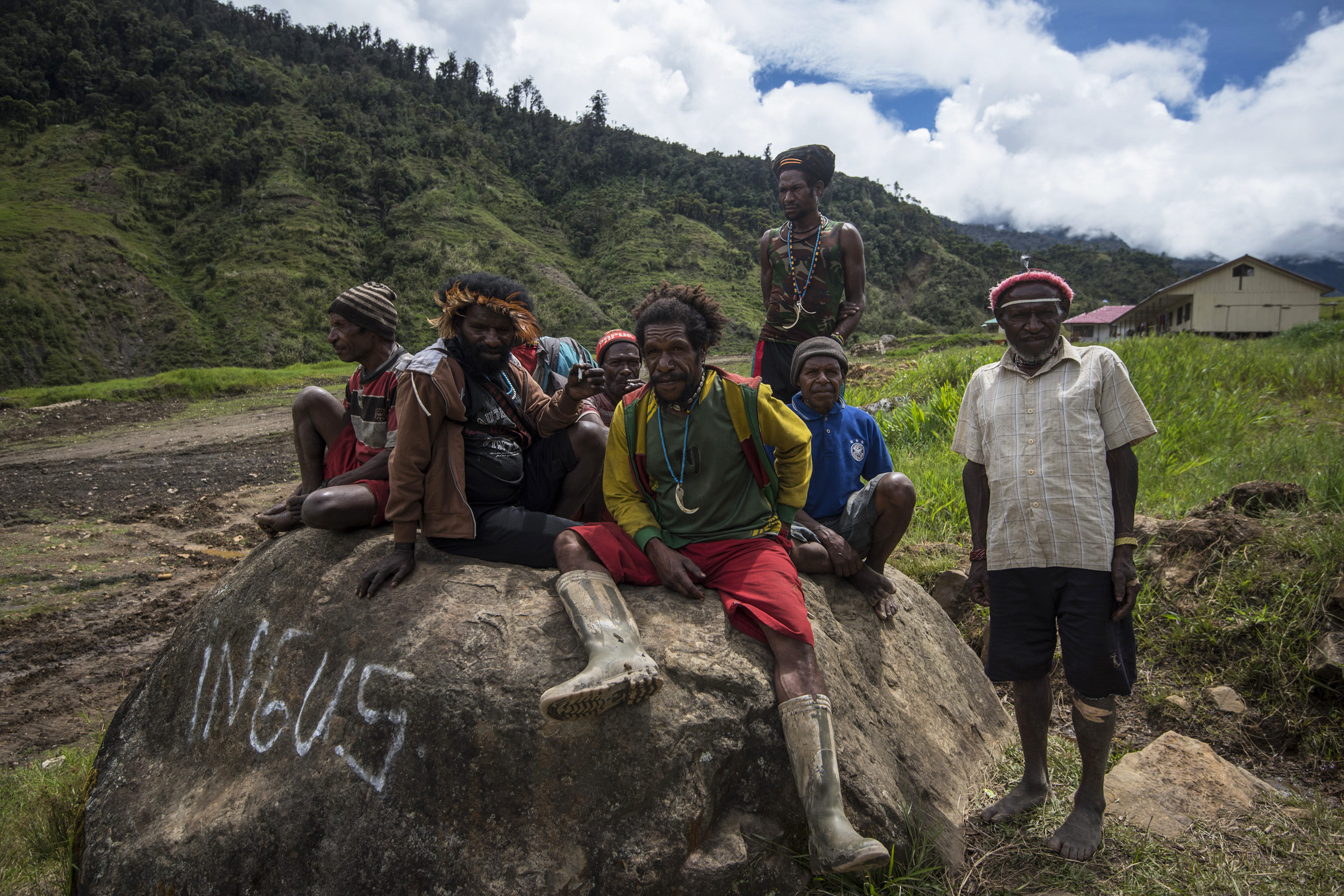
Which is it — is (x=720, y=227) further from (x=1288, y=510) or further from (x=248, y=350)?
(x=1288, y=510)

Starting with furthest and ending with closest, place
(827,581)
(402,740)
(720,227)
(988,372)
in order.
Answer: (720,227), (827,581), (988,372), (402,740)

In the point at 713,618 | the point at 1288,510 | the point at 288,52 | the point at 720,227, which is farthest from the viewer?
the point at 288,52

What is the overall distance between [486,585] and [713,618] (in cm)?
84

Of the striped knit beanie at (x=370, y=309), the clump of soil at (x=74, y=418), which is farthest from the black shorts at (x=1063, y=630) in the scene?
the clump of soil at (x=74, y=418)

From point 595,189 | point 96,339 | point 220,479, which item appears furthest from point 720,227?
point 220,479

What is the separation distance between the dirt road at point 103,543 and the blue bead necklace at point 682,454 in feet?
15.2

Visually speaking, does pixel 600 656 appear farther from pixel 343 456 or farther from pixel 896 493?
pixel 343 456

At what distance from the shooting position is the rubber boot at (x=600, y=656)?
206 cm

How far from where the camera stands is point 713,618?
2605mm

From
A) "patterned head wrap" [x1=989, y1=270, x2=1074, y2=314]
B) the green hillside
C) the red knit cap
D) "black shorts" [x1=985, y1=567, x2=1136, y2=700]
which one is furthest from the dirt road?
the green hillside

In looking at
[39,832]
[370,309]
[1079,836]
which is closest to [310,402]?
[370,309]

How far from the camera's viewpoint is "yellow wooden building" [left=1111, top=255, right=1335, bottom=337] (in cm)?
2798

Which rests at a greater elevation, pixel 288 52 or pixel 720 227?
pixel 288 52

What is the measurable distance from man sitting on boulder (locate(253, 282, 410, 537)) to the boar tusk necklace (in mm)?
1243
